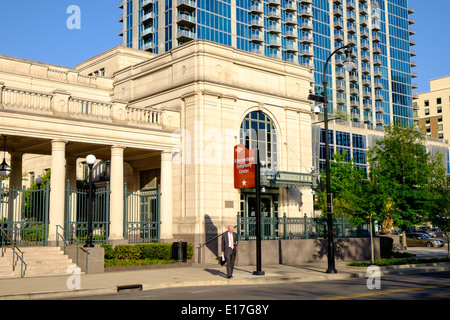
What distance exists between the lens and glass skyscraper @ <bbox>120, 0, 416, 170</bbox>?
90.5 metres

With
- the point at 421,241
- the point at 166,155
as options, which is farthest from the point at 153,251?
the point at 421,241

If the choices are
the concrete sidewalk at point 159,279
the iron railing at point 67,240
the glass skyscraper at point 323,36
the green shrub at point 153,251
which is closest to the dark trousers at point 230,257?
the concrete sidewalk at point 159,279

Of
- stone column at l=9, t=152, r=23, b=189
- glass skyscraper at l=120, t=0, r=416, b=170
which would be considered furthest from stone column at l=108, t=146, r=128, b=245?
glass skyscraper at l=120, t=0, r=416, b=170

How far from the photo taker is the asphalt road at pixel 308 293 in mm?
14320

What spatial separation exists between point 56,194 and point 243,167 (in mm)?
10087

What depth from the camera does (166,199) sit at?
29.3 m

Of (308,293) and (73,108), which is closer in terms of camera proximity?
(308,293)

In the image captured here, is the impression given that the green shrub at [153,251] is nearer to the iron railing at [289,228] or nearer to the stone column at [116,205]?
the stone column at [116,205]

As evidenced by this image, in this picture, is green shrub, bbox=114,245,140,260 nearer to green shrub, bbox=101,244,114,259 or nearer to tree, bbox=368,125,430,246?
green shrub, bbox=101,244,114,259

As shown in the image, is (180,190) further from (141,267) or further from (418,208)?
(418,208)

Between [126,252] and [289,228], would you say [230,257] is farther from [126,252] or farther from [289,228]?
[289,228]

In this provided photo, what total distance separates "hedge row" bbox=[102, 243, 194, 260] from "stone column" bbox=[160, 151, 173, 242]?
8.49 feet

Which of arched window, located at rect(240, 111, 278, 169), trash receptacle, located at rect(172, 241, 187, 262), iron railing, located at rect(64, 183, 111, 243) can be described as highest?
arched window, located at rect(240, 111, 278, 169)
